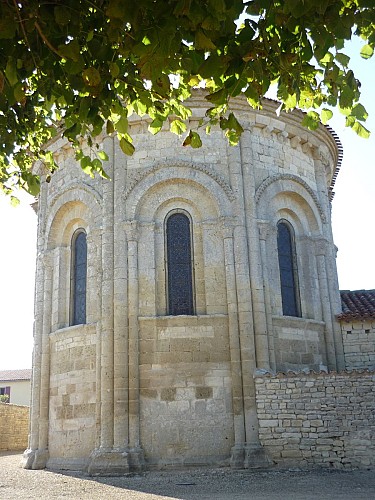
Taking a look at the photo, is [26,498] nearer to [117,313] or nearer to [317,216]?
[117,313]

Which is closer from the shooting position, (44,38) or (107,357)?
(44,38)

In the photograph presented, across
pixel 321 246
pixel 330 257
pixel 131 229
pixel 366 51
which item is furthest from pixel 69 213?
pixel 366 51

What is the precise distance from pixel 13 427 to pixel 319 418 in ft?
50.3

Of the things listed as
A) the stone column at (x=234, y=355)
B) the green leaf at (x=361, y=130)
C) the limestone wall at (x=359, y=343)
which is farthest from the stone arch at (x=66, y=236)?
the green leaf at (x=361, y=130)

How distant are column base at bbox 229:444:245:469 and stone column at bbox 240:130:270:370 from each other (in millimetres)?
1861

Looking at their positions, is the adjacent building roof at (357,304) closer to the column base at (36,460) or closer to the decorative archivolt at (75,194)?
the decorative archivolt at (75,194)

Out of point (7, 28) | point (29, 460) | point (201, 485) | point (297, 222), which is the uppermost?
point (297, 222)

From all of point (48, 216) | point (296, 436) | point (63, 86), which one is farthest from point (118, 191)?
point (63, 86)

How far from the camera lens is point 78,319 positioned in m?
15.2

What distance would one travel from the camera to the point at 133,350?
527 inches

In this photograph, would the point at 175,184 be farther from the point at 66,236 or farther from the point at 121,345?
the point at 121,345

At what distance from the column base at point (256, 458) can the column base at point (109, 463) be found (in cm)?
260

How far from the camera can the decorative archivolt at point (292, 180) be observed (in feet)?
48.9

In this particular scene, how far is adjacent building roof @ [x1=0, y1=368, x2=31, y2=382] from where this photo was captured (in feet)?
146
